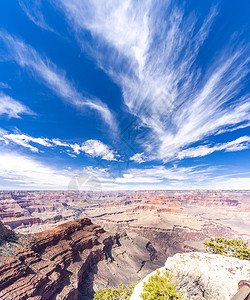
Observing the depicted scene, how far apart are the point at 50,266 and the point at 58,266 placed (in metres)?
2.14

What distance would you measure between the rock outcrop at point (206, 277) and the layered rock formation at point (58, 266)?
27.7 meters

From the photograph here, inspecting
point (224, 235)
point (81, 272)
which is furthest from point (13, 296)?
point (224, 235)

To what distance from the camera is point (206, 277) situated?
29.9ft

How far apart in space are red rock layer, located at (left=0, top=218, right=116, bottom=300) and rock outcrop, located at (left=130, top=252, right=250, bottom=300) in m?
27.3

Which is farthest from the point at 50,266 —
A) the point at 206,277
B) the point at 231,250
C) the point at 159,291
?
the point at 231,250

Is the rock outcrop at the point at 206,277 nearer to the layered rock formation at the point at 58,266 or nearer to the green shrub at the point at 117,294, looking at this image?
the green shrub at the point at 117,294

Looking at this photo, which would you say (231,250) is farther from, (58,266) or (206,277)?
(58,266)

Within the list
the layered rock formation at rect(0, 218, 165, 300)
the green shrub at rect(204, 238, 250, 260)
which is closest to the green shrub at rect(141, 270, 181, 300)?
the green shrub at rect(204, 238, 250, 260)

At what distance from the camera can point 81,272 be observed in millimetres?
34156

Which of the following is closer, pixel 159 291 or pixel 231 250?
pixel 159 291

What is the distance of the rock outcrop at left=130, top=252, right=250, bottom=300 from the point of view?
842 centimetres

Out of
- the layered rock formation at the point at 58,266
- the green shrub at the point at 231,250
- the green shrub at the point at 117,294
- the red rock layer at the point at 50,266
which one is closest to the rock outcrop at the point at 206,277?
the green shrub at the point at 231,250

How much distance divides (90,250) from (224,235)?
438 ft

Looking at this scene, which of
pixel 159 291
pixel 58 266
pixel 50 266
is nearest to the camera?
pixel 159 291
